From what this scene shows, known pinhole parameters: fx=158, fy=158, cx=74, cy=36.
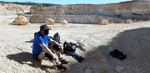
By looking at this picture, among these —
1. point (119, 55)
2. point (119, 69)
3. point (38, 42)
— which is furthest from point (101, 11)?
point (38, 42)

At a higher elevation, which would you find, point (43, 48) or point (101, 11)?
point (43, 48)

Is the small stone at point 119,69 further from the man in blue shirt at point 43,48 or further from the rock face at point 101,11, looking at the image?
the rock face at point 101,11

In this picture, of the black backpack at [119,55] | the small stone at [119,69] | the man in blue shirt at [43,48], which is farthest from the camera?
the black backpack at [119,55]

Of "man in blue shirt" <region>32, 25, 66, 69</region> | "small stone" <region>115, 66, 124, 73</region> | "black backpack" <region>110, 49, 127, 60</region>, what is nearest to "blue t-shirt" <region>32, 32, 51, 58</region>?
"man in blue shirt" <region>32, 25, 66, 69</region>

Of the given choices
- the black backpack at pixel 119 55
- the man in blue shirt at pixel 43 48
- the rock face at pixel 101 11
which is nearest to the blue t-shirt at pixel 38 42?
the man in blue shirt at pixel 43 48

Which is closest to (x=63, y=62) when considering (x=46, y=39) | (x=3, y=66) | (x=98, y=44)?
(x=46, y=39)

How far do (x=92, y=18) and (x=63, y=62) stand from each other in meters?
20.1

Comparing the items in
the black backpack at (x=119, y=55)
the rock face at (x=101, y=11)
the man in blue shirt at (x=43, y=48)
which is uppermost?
the man in blue shirt at (x=43, y=48)

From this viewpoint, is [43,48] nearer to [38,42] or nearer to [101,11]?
[38,42]

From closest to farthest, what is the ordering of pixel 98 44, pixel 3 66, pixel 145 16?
1. pixel 3 66
2. pixel 98 44
3. pixel 145 16

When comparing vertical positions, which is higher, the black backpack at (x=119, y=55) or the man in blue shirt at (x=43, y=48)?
the man in blue shirt at (x=43, y=48)

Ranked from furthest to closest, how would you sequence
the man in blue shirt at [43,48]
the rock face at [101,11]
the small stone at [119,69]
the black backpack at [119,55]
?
the rock face at [101,11], the black backpack at [119,55], the small stone at [119,69], the man in blue shirt at [43,48]

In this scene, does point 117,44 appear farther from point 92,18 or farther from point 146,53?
point 92,18

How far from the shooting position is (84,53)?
224 inches
